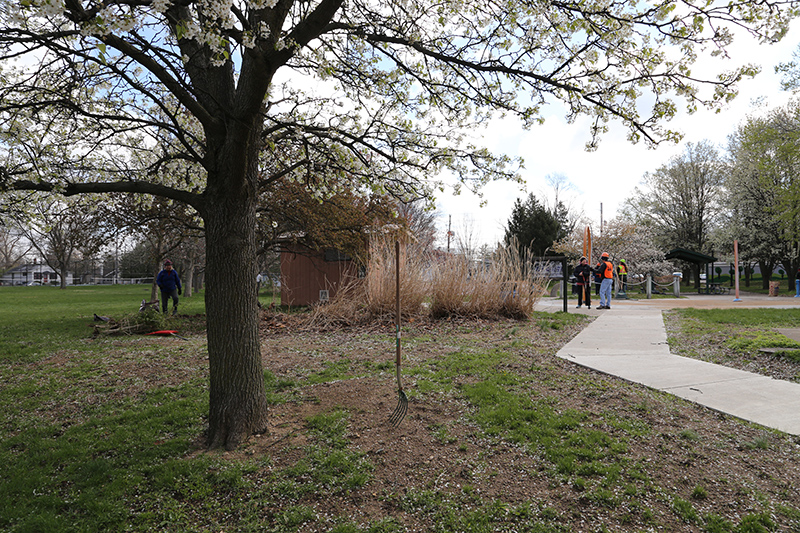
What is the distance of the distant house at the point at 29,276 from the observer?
58419mm

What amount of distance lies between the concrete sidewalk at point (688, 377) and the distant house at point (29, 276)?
6737cm

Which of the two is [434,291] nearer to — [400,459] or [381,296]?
[381,296]

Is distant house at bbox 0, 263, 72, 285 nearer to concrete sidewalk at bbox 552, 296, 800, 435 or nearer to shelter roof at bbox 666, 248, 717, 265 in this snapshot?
shelter roof at bbox 666, 248, 717, 265

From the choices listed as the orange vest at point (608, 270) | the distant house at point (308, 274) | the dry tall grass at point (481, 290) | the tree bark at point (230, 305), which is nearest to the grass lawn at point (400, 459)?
the tree bark at point (230, 305)

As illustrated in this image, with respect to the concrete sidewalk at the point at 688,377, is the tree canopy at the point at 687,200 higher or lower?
higher

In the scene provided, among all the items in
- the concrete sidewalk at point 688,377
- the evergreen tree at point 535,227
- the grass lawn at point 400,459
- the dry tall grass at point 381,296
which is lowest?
the grass lawn at point 400,459

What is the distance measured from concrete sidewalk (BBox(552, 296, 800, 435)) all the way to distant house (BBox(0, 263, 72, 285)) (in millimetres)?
67366

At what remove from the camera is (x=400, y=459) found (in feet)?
11.0

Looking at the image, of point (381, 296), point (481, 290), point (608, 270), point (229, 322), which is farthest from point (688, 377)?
point (608, 270)

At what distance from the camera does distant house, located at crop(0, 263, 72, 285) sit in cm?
5842

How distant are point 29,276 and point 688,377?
8108cm

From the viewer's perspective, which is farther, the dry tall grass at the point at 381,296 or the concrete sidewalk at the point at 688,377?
the dry tall grass at the point at 381,296

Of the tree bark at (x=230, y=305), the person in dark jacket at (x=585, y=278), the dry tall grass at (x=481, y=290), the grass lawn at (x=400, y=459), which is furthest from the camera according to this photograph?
the person in dark jacket at (x=585, y=278)

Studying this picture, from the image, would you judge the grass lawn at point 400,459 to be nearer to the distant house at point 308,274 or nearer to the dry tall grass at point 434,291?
the dry tall grass at point 434,291
